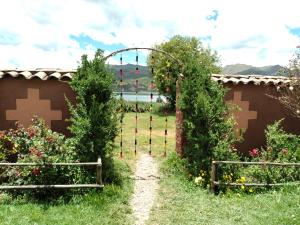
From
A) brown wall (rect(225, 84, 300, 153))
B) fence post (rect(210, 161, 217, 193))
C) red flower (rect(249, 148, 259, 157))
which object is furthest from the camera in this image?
brown wall (rect(225, 84, 300, 153))

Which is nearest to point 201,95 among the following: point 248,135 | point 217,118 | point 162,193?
point 217,118

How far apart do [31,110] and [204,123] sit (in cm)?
501

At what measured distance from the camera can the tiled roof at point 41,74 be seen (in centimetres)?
1188

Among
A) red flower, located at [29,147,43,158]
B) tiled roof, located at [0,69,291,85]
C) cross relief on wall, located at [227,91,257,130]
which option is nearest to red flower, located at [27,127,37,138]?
red flower, located at [29,147,43,158]

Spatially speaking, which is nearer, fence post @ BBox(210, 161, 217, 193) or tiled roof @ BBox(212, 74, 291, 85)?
fence post @ BBox(210, 161, 217, 193)

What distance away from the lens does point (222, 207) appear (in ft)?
30.8

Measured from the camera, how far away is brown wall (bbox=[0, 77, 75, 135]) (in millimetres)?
11977

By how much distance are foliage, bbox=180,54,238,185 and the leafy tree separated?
10.1ft

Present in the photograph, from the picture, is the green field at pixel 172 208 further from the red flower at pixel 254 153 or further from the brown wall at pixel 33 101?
the brown wall at pixel 33 101

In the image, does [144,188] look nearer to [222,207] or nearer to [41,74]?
[222,207]

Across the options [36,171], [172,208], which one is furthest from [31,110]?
[172,208]

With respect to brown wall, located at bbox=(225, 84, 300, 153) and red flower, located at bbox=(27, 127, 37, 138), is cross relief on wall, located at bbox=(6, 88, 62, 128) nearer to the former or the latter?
red flower, located at bbox=(27, 127, 37, 138)

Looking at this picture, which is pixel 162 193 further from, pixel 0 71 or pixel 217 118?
pixel 0 71

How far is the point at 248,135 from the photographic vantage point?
1385 centimetres
